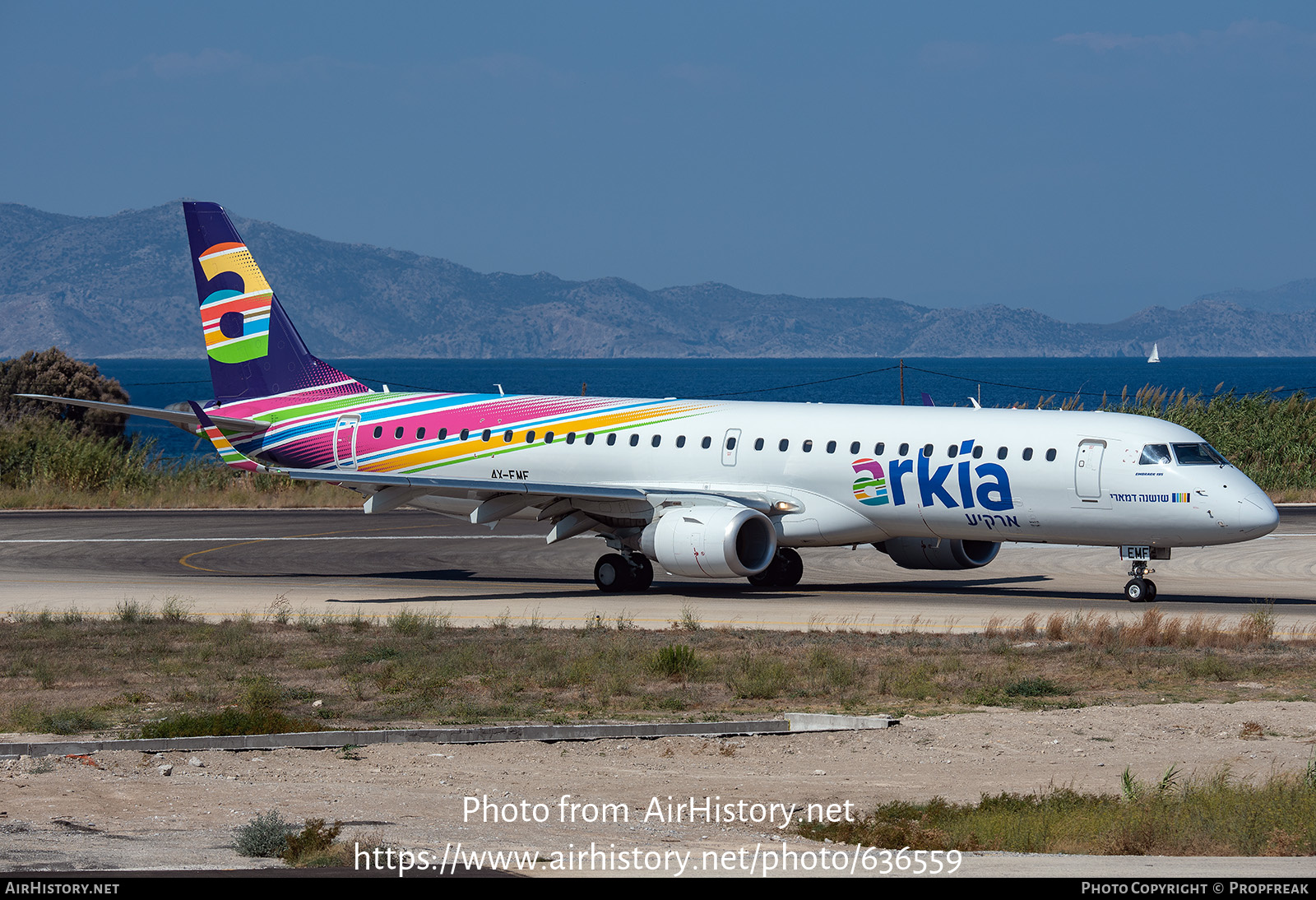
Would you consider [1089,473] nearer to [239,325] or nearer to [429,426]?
[429,426]

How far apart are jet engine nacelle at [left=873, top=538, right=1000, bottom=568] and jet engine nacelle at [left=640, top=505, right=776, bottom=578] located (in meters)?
2.80

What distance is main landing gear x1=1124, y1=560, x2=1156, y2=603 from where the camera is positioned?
1091 inches

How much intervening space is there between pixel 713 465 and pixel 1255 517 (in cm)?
996

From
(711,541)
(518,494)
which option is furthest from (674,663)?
(518,494)

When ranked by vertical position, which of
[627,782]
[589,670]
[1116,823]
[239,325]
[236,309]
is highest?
[236,309]

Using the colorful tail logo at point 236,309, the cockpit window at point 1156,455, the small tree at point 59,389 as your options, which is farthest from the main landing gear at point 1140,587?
the small tree at point 59,389

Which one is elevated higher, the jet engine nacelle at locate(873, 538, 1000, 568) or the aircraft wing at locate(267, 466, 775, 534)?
the aircraft wing at locate(267, 466, 775, 534)

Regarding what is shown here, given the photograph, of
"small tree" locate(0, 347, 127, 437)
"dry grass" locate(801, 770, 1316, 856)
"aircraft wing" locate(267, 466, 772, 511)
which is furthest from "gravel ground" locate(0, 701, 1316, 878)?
"small tree" locate(0, 347, 127, 437)

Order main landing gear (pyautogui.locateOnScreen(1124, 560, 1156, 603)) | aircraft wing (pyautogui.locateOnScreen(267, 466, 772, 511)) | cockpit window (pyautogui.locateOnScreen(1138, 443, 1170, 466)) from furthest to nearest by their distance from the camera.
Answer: aircraft wing (pyautogui.locateOnScreen(267, 466, 772, 511))
main landing gear (pyautogui.locateOnScreen(1124, 560, 1156, 603))
cockpit window (pyautogui.locateOnScreen(1138, 443, 1170, 466))

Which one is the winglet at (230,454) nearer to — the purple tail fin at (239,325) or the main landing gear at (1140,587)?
the purple tail fin at (239,325)

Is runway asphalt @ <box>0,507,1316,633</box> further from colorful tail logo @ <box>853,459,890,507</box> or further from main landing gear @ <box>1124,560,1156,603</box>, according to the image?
colorful tail logo @ <box>853,459,890,507</box>

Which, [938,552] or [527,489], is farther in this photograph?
[938,552]

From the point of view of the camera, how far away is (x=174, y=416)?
109 feet

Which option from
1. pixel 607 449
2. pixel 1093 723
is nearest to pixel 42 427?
pixel 607 449
